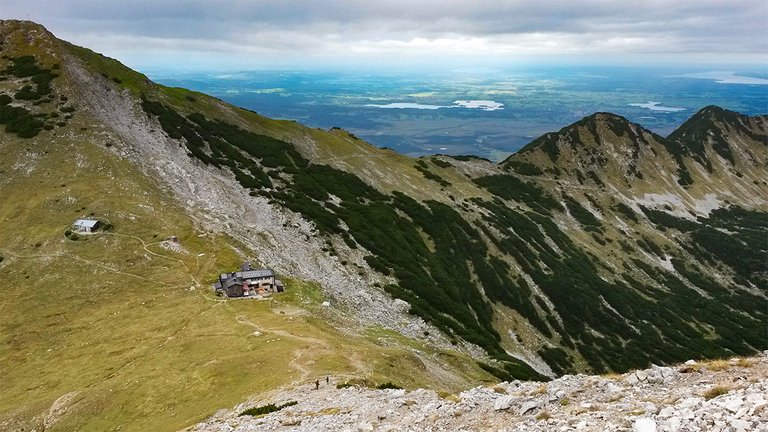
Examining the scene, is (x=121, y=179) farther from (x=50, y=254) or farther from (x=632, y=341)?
(x=632, y=341)

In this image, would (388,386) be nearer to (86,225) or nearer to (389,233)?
(86,225)

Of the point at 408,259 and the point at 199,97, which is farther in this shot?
the point at 199,97

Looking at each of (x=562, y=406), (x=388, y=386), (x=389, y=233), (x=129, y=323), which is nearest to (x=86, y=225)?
(x=129, y=323)

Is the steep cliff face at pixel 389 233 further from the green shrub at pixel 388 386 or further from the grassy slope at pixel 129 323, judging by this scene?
the green shrub at pixel 388 386

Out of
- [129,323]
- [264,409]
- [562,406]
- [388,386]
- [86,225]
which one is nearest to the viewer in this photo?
[562,406]

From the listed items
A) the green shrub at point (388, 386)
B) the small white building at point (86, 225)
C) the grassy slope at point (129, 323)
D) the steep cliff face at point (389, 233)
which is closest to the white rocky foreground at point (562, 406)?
the green shrub at point (388, 386)

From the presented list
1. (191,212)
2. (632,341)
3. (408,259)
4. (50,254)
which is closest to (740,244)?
(632,341)
